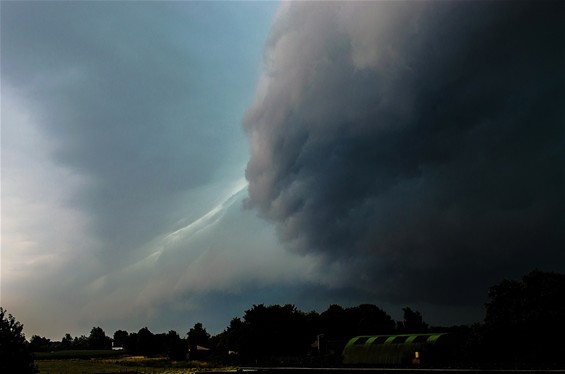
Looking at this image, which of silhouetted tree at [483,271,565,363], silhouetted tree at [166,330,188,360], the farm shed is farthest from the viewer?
silhouetted tree at [166,330,188,360]

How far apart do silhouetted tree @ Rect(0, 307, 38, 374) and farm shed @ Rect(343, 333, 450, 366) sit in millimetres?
60135

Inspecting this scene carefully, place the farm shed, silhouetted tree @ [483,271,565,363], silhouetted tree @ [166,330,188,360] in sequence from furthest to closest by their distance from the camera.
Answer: silhouetted tree @ [166,330,188,360] < the farm shed < silhouetted tree @ [483,271,565,363]

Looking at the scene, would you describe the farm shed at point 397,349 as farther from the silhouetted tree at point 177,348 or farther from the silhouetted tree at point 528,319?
the silhouetted tree at point 177,348

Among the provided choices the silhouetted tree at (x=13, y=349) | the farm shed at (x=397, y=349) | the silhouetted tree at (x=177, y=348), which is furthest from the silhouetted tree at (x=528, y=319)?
the silhouetted tree at (x=177, y=348)

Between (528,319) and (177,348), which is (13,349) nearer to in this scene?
(528,319)

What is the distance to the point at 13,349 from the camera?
174 feet

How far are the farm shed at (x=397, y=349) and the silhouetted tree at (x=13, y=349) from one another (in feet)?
197

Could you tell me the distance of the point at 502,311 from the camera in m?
84.6

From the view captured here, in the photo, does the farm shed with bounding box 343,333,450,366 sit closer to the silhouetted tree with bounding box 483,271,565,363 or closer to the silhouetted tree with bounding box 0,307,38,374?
the silhouetted tree with bounding box 483,271,565,363

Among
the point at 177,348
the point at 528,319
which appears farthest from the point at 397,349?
the point at 177,348

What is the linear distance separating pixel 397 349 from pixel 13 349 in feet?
209

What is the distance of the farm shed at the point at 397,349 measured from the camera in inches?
3561

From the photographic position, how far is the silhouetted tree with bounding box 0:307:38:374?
52.0m

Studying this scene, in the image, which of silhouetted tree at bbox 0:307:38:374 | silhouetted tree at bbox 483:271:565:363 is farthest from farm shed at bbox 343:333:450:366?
silhouetted tree at bbox 0:307:38:374
